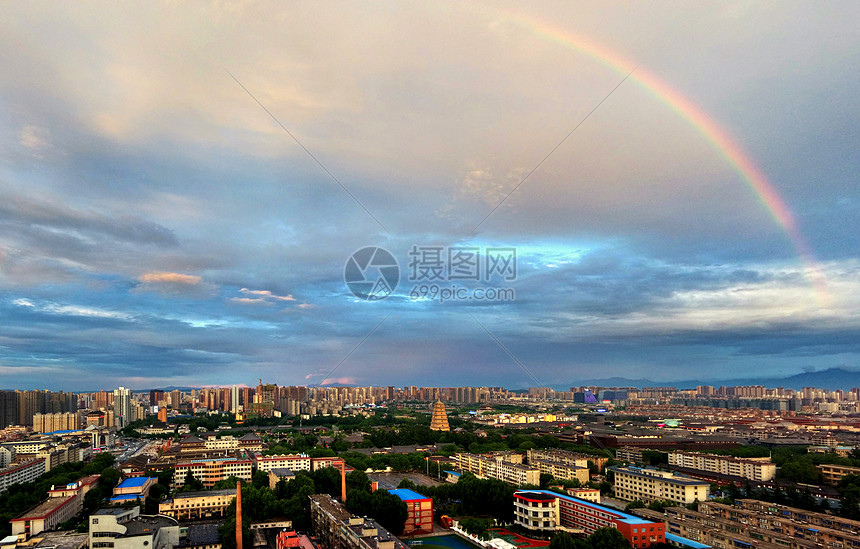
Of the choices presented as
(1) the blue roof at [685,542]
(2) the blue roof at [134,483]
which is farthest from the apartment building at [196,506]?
(1) the blue roof at [685,542]

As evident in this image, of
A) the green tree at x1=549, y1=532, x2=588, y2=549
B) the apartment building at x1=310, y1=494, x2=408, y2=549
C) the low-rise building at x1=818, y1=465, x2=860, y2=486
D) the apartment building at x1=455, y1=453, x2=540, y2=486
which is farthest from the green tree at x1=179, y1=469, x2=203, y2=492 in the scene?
the low-rise building at x1=818, y1=465, x2=860, y2=486

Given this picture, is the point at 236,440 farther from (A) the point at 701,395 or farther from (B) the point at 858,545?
(A) the point at 701,395

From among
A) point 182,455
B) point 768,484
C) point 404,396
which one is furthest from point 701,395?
point 182,455

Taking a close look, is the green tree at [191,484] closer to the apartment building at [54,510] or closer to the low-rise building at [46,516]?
the apartment building at [54,510]

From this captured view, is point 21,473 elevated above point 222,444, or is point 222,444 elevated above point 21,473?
point 21,473

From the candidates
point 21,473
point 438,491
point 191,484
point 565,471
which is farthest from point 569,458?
point 21,473

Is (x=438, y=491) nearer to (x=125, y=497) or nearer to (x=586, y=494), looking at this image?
(x=586, y=494)

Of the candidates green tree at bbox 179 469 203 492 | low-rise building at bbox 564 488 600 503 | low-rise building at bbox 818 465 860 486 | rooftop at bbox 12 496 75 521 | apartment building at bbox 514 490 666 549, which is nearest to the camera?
apartment building at bbox 514 490 666 549

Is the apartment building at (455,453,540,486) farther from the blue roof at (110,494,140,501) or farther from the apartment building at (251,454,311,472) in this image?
the blue roof at (110,494,140,501)
